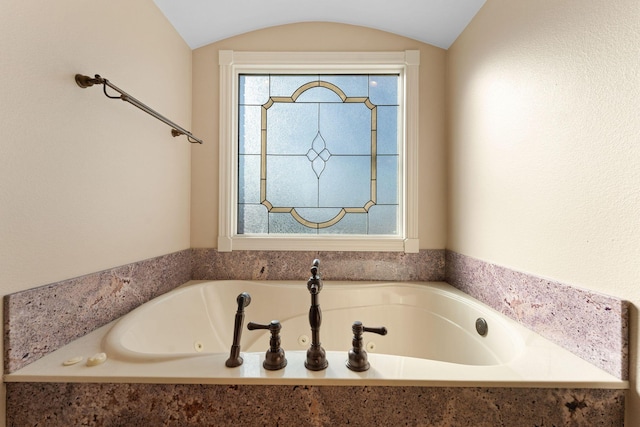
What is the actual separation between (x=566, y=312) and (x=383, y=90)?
5.08ft

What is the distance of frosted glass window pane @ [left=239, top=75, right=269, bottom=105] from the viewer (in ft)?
6.29

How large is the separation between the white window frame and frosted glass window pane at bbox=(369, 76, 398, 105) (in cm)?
7

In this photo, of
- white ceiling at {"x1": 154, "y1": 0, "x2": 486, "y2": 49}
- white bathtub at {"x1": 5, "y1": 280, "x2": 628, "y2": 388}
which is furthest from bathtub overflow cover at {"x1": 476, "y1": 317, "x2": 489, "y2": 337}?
white ceiling at {"x1": 154, "y1": 0, "x2": 486, "y2": 49}

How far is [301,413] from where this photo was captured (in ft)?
2.45

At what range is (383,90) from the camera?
190cm

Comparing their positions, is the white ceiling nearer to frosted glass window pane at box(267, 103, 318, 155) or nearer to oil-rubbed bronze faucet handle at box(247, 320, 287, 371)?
frosted glass window pane at box(267, 103, 318, 155)

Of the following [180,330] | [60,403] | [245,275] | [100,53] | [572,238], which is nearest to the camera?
[60,403]

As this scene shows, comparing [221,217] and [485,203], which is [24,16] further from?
[485,203]

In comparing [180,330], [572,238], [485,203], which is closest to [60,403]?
[180,330]

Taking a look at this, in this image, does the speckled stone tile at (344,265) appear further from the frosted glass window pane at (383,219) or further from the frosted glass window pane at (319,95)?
the frosted glass window pane at (319,95)

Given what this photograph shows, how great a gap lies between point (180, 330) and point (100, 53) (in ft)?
3.95

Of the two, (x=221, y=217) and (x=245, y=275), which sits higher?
(x=221, y=217)

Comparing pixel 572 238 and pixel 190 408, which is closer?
pixel 190 408

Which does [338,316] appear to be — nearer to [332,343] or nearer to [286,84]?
[332,343]
